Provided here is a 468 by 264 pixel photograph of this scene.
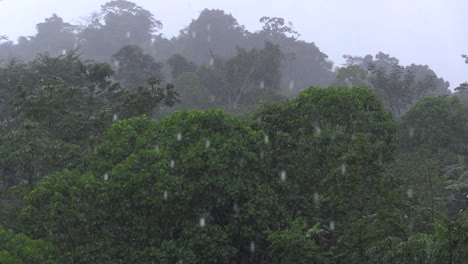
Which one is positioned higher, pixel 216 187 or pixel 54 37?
pixel 216 187

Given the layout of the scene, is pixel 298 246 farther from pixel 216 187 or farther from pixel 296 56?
pixel 296 56

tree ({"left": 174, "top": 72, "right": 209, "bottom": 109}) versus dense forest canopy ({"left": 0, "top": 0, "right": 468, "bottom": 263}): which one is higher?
dense forest canopy ({"left": 0, "top": 0, "right": 468, "bottom": 263})

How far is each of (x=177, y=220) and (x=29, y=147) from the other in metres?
5.22

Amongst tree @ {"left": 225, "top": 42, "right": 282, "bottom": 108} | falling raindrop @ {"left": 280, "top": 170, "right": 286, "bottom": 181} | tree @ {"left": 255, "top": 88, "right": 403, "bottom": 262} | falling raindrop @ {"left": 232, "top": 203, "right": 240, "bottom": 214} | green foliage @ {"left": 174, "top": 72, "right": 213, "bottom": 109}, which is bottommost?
green foliage @ {"left": 174, "top": 72, "right": 213, "bottom": 109}

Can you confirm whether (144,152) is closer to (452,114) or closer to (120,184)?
(120,184)

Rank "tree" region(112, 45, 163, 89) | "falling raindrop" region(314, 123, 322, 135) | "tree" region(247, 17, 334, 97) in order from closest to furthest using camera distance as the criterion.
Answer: "falling raindrop" region(314, 123, 322, 135), "tree" region(112, 45, 163, 89), "tree" region(247, 17, 334, 97)

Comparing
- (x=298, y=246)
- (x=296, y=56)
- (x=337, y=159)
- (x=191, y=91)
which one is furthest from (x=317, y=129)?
(x=296, y=56)

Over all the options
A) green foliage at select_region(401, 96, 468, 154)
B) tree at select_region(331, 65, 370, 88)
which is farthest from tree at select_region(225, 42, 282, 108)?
green foliage at select_region(401, 96, 468, 154)

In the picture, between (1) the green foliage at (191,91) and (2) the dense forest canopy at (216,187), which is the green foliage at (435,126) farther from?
(1) the green foliage at (191,91)

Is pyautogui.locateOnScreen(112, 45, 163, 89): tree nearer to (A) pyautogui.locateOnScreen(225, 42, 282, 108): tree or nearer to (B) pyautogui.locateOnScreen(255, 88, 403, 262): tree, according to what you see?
(A) pyautogui.locateOnScreen(225, 42, 282, 108): tree

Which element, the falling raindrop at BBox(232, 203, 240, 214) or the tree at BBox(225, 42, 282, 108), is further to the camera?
the tree at BBox(225, 42, 282, 108)

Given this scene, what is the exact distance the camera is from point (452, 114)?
26344 mm

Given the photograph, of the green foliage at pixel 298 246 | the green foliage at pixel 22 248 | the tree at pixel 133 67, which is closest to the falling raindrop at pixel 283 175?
the green foliage at pixel 298 246

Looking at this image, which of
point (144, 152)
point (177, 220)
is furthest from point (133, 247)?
point (144, 152)
